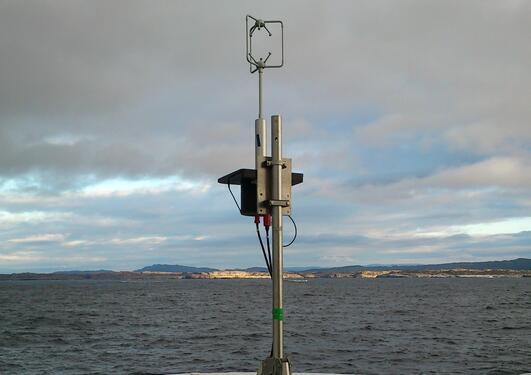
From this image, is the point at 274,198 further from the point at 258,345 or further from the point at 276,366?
the point at 258,345

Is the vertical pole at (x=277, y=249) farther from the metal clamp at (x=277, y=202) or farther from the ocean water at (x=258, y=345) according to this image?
the ocean water at (x=258, y=345)

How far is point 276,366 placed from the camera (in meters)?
6.27

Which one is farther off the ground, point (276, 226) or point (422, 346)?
point (276, 226)

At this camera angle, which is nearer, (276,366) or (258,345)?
(276,366)

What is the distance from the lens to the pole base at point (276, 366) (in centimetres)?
624

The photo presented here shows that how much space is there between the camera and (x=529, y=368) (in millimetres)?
26281

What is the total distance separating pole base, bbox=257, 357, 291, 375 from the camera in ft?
20.5

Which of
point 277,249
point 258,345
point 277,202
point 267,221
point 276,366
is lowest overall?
point 258,345

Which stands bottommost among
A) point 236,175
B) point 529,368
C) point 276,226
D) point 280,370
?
point 529,368

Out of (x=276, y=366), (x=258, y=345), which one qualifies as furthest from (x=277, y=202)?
(x=258, y=345)

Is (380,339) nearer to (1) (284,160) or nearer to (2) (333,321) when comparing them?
(2) (333,321)

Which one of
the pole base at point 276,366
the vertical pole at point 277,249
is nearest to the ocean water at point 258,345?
the pole base at point 276,366

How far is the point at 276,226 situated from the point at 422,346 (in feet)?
99.8

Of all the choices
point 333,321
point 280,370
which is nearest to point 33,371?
point 280,370
